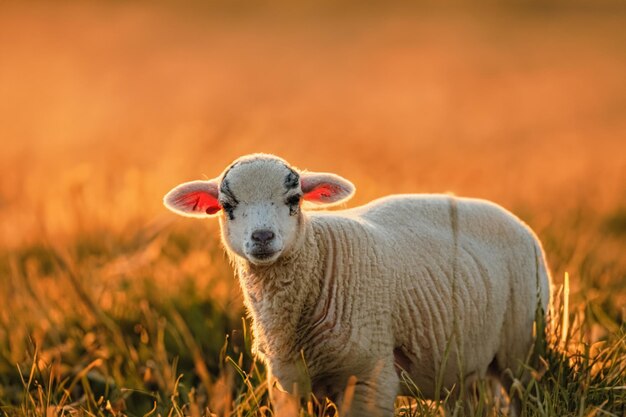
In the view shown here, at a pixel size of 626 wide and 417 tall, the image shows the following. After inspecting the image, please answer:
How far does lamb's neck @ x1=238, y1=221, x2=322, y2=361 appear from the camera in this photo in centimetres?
444

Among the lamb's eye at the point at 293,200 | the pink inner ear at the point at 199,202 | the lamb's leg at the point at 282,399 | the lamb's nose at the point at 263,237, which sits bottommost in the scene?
the lamb's leg at the point at 282,399

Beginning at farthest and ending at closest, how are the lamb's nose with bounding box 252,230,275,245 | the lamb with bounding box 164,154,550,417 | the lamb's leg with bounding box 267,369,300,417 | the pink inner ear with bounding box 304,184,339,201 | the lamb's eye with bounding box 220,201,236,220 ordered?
1. the pink inner ear with bounding box 304,184,339,201
2. the lamb's eye with bounding box 220,201,236,220
3. the lamb with bounding box 164,154,550,417
4. the lamb's nose with bounding box 252,230,275,245
5. the lamb's leg with bounding box 267,369,300,417

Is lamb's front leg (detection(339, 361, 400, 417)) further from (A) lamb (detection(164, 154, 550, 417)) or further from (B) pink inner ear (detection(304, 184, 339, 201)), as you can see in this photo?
(B) pink inner ear (detection(304, 184, 339, 201))

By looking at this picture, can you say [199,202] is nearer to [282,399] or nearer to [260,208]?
[260,208]

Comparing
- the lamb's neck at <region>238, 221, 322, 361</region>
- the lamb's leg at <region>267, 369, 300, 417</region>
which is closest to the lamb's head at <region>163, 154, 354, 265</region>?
the lamb's neck at <region>238, 221, 322, 361</region>

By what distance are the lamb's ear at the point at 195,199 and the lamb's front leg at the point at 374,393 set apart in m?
0.98

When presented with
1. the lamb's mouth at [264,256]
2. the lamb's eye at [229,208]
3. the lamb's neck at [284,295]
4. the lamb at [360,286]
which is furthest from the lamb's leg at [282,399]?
the lamb's eye at [229,208]

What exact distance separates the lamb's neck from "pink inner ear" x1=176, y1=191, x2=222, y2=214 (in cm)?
31

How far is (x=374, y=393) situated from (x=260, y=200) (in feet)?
2.94

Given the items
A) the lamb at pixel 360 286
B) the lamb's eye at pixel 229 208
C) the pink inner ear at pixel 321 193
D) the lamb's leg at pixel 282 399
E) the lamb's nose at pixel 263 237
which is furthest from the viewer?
the pink inner ear at pixel 321 193

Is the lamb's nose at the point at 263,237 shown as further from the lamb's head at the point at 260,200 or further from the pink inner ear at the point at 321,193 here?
the pink inner ear at the point at 321,193

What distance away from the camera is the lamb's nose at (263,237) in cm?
423

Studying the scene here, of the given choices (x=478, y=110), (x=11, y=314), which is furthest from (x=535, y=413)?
(x=478, y=110)

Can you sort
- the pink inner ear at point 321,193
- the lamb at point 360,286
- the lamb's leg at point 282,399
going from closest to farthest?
the lamb's leg at point 282,399, the lamb at point 360,286, the pink inner ear at point 321,193
